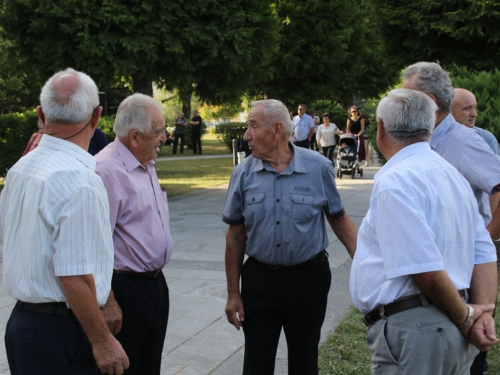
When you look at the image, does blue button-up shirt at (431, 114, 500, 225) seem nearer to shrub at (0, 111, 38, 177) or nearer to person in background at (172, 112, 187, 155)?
shrub at (0, 111, 38, 177)

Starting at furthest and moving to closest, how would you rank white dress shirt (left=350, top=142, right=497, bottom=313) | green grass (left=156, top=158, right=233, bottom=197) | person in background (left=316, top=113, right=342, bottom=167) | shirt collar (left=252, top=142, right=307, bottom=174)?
person in background (left=316, top=113, right=342, bottom=167)
green grass (left=156, top=158, right=233, bottom=197)
shirt collar (left=252, top=142, right=307, bottom=174)
white dress shirt (left=350, top=142, right=497, bottom=313)

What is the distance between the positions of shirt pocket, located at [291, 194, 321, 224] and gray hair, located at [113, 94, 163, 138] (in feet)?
3.09

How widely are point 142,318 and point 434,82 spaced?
212 cm

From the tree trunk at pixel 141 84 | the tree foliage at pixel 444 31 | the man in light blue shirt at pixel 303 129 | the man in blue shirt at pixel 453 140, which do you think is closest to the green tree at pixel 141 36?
the tree trunk at pixel 141 84

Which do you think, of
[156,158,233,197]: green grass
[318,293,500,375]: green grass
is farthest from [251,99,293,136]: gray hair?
[156,158,233,197]: green grass

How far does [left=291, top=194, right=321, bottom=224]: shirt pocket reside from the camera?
3.88m

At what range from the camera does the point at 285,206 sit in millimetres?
3883

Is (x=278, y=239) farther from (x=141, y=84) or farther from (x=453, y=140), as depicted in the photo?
(x=141, y=84)

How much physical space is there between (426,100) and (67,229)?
158 centimetres

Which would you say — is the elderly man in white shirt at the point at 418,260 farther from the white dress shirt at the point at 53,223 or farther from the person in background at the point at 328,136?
the person in background at the point at 328,136

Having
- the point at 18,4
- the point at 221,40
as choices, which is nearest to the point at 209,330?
the point at 221,40

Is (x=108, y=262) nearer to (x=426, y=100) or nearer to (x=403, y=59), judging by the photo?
(x=426, y=100)

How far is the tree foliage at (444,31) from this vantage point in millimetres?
15406

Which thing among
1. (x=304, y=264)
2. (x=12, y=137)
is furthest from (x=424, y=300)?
(x=12, y=137)
